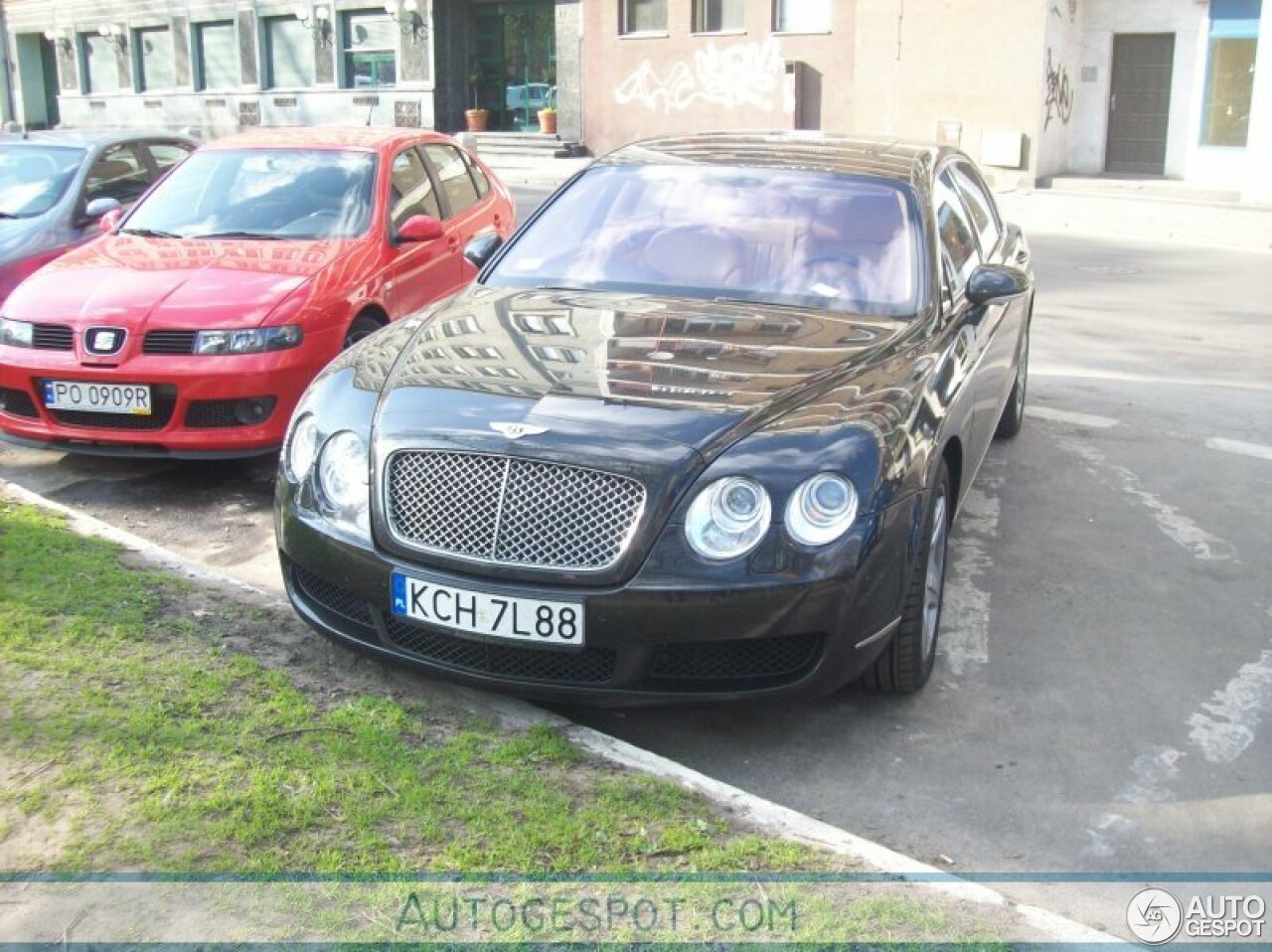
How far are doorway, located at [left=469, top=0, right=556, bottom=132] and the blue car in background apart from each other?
20134mm

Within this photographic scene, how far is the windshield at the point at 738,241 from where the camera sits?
4.84 metres

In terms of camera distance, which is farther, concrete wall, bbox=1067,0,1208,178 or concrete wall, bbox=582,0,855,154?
concrete wall, bbox=582,0,855,154

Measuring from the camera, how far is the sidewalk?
17.6 m

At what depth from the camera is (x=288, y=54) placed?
32.9 meters

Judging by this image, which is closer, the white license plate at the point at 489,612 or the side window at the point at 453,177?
the white license plate at the point at 489,612

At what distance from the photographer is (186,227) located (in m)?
7.31

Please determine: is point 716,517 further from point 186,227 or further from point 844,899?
point 186,227

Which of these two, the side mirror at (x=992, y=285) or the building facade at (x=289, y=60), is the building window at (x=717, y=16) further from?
the side mirror at (x=992, y=285)

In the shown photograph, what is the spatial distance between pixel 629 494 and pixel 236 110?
33692 millimetres

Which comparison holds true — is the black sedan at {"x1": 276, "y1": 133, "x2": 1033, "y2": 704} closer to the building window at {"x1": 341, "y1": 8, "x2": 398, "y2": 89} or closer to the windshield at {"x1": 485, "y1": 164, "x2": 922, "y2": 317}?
the windshield at {"x1": 485, "y1": 164, "x2": 922, "y2": 317}

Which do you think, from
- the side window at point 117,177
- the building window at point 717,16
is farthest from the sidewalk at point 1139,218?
the side window at point 117,177

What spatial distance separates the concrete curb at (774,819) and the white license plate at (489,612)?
Answer: 34 cm

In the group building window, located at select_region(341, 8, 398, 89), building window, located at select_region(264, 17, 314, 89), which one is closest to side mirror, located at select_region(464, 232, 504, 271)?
building window, located at select_region(341, 8, 398, 89)

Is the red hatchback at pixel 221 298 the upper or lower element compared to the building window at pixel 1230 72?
lower
